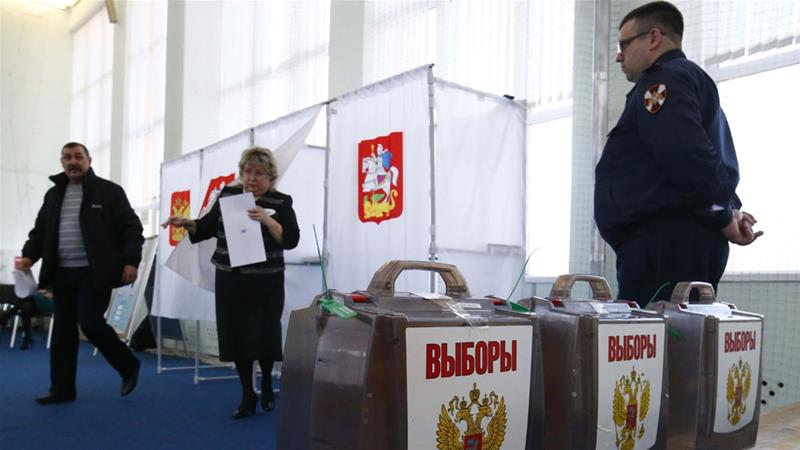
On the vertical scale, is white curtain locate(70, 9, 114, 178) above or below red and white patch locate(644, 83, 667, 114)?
above

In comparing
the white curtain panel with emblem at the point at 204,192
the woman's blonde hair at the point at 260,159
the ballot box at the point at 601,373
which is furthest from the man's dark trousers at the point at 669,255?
the white curtain panel with emblem at the point at 204,192

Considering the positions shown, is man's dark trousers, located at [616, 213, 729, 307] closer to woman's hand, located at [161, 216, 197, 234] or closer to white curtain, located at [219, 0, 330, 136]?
woman's hand, located at [161, 216, 197, 234]

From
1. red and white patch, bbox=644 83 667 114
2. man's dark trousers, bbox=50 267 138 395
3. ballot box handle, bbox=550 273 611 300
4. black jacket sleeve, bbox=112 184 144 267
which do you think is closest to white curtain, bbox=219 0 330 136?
black jacket sleeve, bbox=112 184 144 267

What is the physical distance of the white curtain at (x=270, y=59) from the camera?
5582 mm

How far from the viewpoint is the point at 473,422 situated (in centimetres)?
101

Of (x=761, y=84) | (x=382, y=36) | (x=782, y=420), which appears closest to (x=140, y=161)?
(x=382, y=36)

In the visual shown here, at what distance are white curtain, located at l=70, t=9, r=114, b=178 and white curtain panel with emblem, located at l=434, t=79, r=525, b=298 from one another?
7.60 m

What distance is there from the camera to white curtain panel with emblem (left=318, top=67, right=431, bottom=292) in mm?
2836

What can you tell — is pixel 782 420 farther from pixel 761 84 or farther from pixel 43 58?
pixel 43 58

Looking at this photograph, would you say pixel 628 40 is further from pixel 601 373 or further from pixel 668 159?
pixel 601 373

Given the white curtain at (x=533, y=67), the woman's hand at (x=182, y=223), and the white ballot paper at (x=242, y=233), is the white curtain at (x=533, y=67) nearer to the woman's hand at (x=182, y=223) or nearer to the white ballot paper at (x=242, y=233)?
the white ballot paper at (x=242, y=233)

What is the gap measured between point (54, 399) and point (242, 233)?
4.68 feet

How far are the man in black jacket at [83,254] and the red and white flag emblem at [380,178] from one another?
114 cm

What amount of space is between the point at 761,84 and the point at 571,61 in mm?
985
